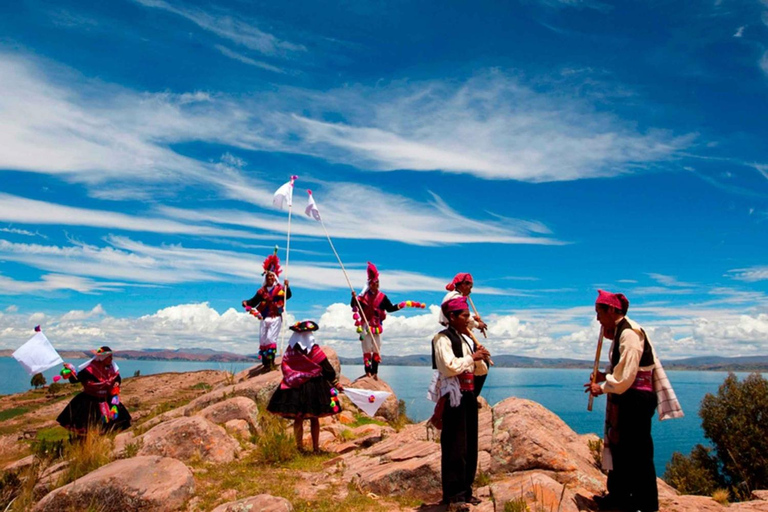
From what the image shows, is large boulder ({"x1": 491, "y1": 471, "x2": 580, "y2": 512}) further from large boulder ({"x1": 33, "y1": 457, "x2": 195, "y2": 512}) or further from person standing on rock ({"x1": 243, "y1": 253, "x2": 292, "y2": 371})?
person standing on rock ({"x1": 243, "y1": 253, "x2": 292, "y2": 371})

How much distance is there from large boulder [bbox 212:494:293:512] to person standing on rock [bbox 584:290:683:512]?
3.91 meters

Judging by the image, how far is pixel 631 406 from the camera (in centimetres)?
585

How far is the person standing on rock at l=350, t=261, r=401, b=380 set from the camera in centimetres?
1484

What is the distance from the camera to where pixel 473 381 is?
6.52 m

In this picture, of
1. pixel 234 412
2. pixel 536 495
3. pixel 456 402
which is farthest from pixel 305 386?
pixel 536 495

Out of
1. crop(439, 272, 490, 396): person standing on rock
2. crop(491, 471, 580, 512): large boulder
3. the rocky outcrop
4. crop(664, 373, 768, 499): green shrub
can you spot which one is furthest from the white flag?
crop(664, 373, 768, 499): green shrub

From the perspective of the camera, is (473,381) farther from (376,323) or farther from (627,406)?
(376,323)

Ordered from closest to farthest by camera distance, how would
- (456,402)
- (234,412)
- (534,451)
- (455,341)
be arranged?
(456,402) → (455,341) → (534,451) → (234,412)

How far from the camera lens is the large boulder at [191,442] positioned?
9.85 meters

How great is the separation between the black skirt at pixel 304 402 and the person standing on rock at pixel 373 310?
436 cm

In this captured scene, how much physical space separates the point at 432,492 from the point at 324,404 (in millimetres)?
3428

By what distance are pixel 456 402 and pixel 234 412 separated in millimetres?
7786

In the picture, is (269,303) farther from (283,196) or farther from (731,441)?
(731,441)

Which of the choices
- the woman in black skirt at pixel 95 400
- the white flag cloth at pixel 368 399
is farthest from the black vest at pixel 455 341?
the woman in black skirt at pixel 95 400
